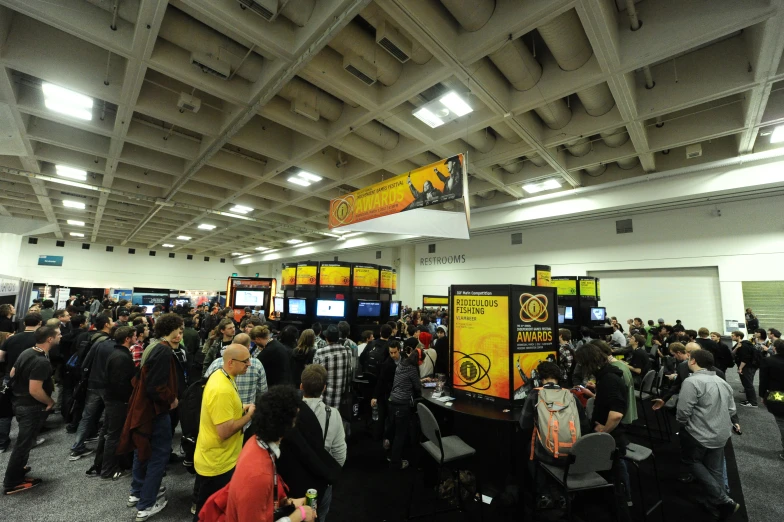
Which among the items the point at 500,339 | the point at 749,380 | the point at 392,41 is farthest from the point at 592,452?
the point at 749,380

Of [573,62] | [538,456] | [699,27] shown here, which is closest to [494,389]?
→ [538,456]

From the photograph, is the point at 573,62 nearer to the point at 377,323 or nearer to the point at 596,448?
the point at 596,448

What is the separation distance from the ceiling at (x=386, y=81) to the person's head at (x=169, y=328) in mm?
3000

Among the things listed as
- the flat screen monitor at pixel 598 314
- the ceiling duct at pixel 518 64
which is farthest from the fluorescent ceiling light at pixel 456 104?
the flat screen monitor at pixel 598 314

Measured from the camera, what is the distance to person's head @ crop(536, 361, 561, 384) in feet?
8.55

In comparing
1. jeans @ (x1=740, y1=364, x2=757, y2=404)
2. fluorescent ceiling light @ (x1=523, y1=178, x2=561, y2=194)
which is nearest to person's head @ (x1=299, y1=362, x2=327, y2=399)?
jeans @ (x1=740, y1=364, x2=757, y2=404)

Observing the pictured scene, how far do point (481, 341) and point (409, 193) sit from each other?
8.22 ft

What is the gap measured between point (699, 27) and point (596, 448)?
446cm

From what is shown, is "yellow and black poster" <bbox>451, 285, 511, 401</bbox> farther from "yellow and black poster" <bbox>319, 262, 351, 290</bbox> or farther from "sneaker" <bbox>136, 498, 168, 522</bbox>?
"yellow and black poster" <bbox>319, 262, 351, 290</bbox>

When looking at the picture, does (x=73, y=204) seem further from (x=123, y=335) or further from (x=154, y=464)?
(x=154, y=464)

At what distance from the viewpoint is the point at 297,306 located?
327 inches

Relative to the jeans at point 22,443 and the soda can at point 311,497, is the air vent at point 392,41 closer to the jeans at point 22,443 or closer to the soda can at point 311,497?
the soda can at point 311,497

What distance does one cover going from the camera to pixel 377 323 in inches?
323

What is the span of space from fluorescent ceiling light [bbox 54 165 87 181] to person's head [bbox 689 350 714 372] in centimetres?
1183
